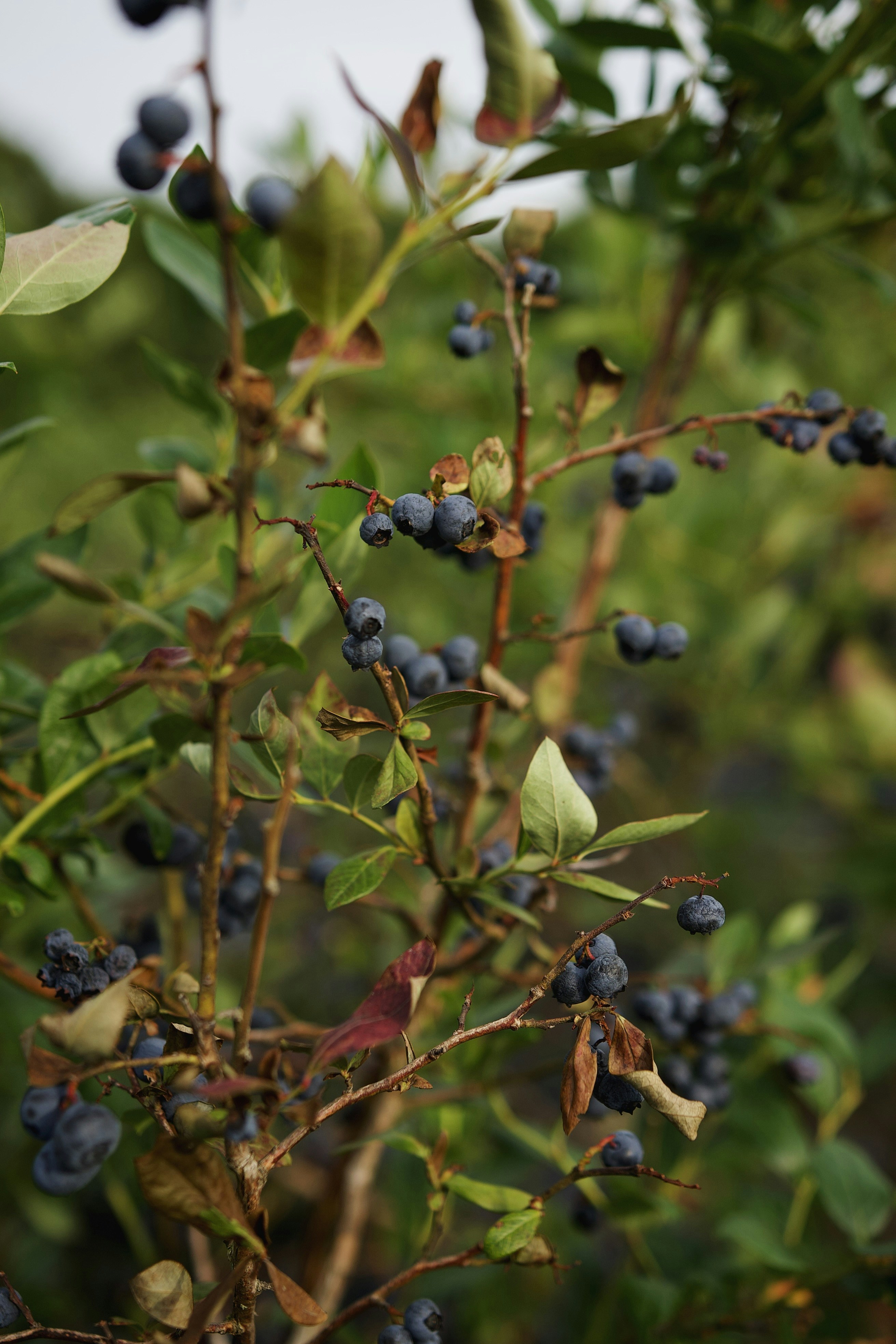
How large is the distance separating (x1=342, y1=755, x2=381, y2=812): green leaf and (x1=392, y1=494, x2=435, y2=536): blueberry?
121 millimetres

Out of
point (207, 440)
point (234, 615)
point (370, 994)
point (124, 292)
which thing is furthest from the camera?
point (124, 292)

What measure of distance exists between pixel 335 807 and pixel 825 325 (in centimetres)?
68

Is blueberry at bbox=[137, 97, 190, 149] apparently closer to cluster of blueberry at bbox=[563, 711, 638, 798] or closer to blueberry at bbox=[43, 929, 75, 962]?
blueberry at bbox=[43, 929, 75, 962]

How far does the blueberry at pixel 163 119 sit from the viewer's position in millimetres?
379

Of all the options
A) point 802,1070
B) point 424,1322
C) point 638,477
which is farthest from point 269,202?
point 802,1070

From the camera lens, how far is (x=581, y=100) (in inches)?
30.4

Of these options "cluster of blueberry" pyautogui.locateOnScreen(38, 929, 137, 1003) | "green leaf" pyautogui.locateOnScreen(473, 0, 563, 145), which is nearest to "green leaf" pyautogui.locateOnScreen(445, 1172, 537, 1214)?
"cluster of blueberry" pyautogui.locateOnScreen(38, 929, 137, 1003)

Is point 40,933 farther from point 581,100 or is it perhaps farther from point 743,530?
point 743,530

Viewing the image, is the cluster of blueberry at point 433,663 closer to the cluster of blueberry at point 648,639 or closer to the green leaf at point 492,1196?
the cluster of blueberry at point 648,639

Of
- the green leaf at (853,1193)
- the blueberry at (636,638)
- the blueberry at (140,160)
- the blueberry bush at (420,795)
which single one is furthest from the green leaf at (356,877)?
the green leaf at (853,1193)

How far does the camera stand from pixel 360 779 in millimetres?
506

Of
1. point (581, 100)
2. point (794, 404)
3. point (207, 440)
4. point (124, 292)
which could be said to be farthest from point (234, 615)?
point (124, 292)

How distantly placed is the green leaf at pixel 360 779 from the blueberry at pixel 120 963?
0.15m

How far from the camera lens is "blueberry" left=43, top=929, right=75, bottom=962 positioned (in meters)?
0.50
